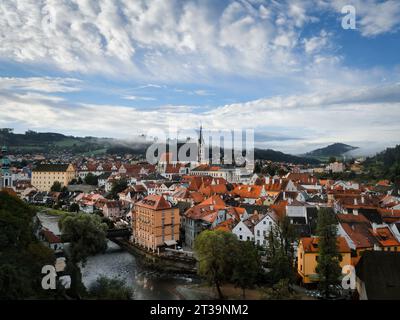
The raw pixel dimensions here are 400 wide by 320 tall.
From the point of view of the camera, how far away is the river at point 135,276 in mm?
11530

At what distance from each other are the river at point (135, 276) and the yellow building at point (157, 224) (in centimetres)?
106

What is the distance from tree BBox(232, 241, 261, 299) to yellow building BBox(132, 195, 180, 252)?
6.56 metres

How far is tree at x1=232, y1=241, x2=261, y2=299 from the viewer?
1028 cm

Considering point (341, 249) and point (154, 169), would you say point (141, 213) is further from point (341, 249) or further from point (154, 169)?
point (154, 169)

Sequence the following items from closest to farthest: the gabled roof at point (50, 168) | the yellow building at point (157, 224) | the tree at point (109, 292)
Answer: the tree at point (109, 292) < the yellow building at point (157, 224) < the gabled roof at point (50, 168)

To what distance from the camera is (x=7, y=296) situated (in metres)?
6.60

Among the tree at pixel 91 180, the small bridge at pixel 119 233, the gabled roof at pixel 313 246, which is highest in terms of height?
the tree at pixel 91 180

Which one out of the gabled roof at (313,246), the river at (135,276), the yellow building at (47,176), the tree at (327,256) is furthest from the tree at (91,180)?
the tree at (327,256)

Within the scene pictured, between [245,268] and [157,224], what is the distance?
7.06 m

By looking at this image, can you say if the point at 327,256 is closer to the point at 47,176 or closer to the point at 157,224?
the point at 157,224

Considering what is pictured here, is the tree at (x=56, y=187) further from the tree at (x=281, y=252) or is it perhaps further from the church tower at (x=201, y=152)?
the tree at (x=281, y=252)

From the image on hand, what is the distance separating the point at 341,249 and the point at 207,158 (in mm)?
44355

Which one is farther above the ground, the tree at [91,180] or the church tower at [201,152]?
the church tower at [201,152]

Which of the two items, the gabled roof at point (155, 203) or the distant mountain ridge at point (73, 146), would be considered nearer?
the gabled roof at point (155, 203)
